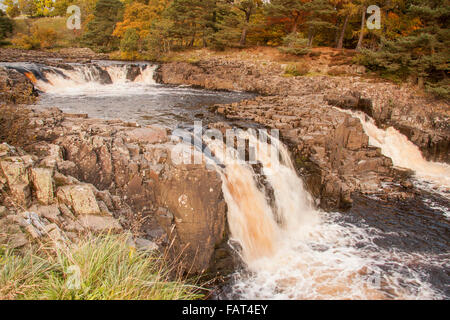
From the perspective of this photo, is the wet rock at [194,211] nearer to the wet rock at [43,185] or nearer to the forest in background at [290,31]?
the wet rock at [43,185]

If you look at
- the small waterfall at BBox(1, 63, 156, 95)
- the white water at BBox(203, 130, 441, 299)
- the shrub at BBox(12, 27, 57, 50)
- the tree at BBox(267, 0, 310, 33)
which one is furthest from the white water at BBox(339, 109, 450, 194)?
the shrub at BBox(12, 27, 57, 50)

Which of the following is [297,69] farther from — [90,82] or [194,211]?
[194,211]

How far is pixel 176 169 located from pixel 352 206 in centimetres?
636

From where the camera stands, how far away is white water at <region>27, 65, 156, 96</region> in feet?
54.9

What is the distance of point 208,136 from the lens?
30.6ft

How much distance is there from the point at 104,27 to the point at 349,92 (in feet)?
120

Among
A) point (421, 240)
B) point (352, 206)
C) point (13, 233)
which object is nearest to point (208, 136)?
point (352, 206)

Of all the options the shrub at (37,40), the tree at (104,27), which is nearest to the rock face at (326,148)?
the tree at (104,27)

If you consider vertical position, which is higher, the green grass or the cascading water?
the cascading water

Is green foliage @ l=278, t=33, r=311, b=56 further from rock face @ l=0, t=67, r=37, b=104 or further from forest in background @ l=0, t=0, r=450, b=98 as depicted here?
rock face @ l=0, t=67, r=37, b=104

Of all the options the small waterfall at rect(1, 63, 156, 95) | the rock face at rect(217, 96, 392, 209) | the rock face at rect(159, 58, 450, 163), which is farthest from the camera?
the small waterfall at rect(1, 63, 156, 95)

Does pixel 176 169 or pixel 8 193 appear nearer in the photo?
pixel 8 193

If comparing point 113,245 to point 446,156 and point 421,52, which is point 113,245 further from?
point 421,52

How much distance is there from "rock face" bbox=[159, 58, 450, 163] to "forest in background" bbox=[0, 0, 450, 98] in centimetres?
168
